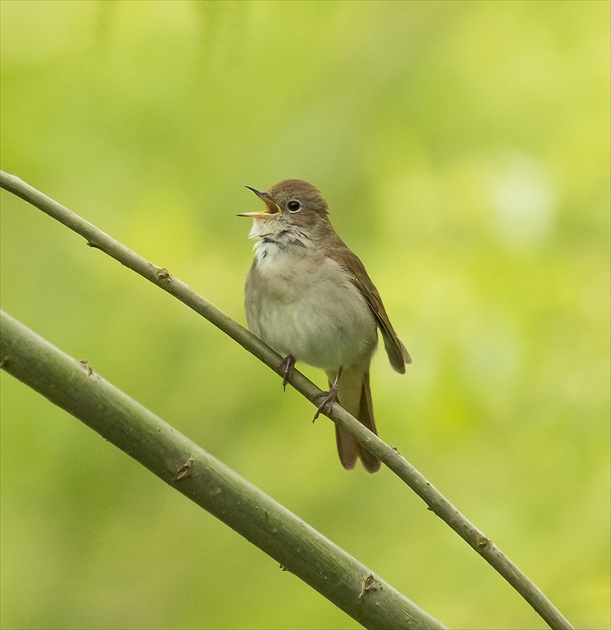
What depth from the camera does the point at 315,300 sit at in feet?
16.0

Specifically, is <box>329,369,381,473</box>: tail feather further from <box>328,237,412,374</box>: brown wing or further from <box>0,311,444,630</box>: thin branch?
<box>0,311,444,630</box>: thin branch

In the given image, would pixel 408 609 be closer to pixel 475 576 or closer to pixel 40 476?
pixel 475 576

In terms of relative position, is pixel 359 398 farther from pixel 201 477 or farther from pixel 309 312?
pixel 201 477

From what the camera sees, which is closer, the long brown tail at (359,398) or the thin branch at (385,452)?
the thin branch at (385,452)

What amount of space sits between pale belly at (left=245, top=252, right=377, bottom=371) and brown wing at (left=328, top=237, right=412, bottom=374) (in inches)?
1.6

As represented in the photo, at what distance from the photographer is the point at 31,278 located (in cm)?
547

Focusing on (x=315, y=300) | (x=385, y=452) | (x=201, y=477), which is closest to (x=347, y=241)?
(x=315, y=300)

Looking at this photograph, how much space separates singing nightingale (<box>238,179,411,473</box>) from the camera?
4820 mm

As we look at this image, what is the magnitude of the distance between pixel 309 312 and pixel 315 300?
0.24ft

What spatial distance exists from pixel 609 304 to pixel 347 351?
1.28 m

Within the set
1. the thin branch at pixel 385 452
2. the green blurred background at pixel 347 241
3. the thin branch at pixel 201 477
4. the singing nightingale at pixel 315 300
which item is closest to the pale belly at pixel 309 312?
the singing nightingale at pixel 315 300

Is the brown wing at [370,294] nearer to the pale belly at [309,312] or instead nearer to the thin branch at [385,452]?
the pale belly at [309,312]

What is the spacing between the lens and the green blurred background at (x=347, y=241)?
479 cm

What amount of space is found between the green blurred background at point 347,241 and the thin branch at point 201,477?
6.44 ft
